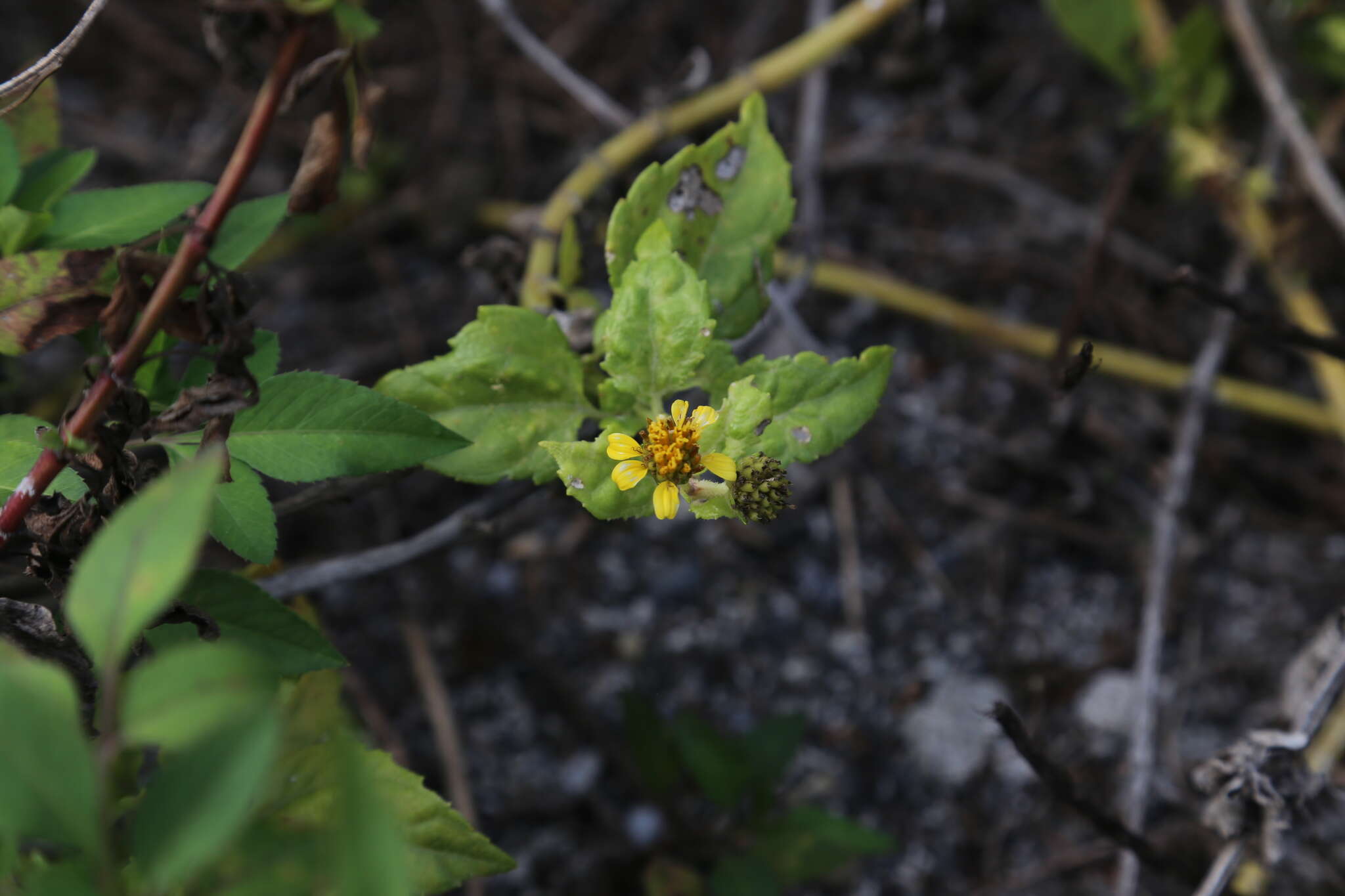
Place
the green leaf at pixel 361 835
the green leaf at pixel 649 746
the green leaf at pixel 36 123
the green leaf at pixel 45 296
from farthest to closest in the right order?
1. the green leaf at pixel 649 746
2. the green leaf at pixel 36 123
3. the green leaf at pixel 45 296
4. the green leaf at pixel 361 835

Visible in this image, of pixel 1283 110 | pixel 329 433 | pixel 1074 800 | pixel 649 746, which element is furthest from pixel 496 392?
pixel 1283 110

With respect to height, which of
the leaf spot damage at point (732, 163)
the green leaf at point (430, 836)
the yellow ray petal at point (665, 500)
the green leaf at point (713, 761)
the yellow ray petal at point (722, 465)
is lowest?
the green leaf at point (713, 761)

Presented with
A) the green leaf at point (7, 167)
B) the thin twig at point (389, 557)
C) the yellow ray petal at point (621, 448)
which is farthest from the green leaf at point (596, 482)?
the green leaf at point (7, 167)

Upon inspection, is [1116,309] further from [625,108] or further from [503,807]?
[503,807]

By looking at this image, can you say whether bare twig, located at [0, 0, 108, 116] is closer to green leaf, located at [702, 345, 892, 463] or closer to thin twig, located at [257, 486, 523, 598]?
thin twig, located at [257, 486, 523, 598]

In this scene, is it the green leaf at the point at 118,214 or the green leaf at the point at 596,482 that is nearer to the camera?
the green leaf at the point at 596,482

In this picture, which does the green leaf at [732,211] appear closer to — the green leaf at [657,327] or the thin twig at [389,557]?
the green leaf at [657,327]

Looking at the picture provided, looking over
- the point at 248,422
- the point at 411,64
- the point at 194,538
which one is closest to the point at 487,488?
the point at 248,422
